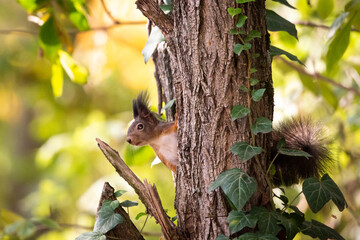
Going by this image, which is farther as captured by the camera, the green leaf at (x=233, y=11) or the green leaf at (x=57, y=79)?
the green leaf at (x=57, y=79)

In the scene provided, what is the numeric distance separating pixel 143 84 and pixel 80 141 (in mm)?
865

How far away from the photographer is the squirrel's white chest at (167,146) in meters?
1.47

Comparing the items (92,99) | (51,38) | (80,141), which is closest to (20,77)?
(92,99)

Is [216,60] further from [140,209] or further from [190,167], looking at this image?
[140,209]

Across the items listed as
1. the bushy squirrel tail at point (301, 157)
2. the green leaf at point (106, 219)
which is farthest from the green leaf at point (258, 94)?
the green leaf at point (106, 219)

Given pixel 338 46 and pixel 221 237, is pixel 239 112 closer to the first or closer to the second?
pixel 221 237

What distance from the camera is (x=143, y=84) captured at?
11.8ft

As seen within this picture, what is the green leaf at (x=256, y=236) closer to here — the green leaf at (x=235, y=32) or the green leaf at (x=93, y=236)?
the green leaf at (x=93, y=236)

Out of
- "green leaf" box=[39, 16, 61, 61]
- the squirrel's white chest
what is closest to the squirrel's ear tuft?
the squirrel's white chest

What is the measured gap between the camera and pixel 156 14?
1187 mm

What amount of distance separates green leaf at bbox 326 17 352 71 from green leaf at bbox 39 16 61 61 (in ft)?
3.36

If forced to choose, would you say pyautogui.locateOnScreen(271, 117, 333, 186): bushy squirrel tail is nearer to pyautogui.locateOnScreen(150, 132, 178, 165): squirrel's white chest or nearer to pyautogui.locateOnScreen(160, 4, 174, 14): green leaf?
pyautogui.locateOnScreen(150, 132, 178, 165): squirrel's white chest

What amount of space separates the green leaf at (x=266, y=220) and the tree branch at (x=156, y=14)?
1.69 feet

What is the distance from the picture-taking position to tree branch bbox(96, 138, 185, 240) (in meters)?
1.16
